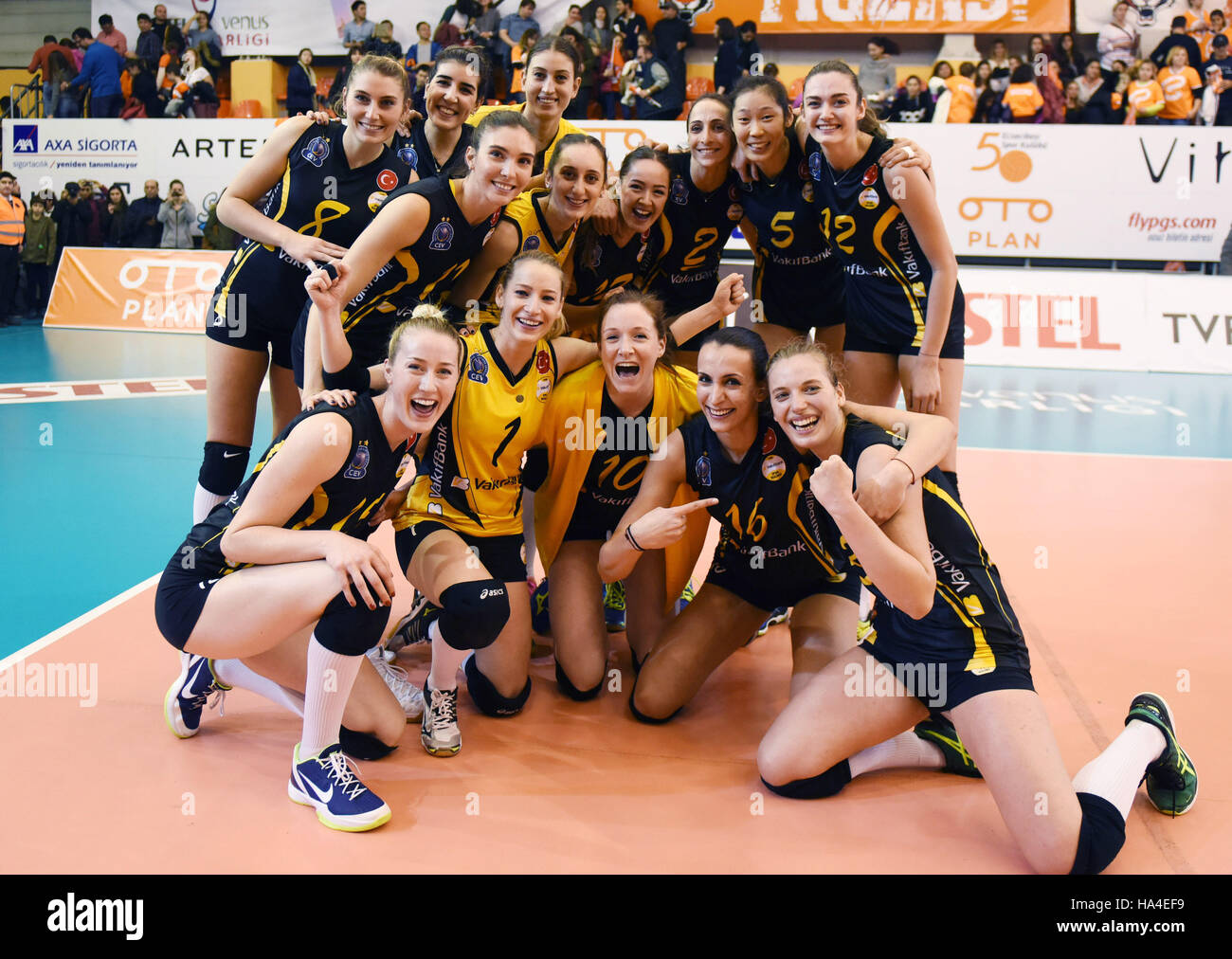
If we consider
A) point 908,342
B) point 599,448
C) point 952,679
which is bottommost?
point 952,679

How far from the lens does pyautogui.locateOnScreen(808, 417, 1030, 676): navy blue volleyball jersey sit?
3.03 m

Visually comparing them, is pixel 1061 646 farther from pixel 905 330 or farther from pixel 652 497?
pixel 652 497

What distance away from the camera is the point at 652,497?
363 centimetres

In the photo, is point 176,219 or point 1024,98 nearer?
point 1024,98

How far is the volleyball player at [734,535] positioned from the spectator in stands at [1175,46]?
43.4ft

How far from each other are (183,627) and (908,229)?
3.01 m

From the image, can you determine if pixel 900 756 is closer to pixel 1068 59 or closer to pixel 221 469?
pixel 221 469

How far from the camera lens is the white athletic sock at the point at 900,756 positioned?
330 centimetres

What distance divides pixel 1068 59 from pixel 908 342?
487 inches

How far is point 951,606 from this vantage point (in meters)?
3.08

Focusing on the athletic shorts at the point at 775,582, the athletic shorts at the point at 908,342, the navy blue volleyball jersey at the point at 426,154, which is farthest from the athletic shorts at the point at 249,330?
the athletic shorts at the point at 908,342

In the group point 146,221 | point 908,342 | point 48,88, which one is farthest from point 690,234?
point 48,88

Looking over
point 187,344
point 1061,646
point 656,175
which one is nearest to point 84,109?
point 187,344

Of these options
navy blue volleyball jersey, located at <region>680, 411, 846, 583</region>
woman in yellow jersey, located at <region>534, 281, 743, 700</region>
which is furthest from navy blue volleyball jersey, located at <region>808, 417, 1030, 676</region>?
woman in yellow jersey, located at <region>534, 281, 743, 700</region>
